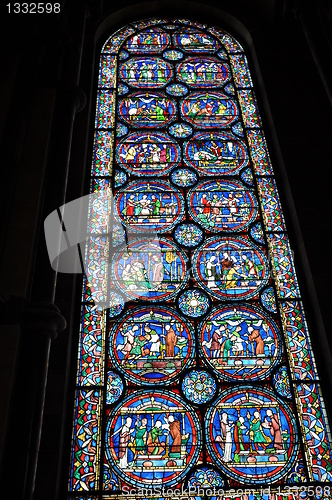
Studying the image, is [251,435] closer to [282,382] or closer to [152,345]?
[282,382]

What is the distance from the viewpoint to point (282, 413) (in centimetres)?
582

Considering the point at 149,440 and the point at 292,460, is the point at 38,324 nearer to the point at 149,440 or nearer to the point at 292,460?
the point at 149,440

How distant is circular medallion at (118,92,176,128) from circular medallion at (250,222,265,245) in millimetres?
2094

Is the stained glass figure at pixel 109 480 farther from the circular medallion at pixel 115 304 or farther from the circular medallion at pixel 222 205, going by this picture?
the circular medallion at pixel 222 205

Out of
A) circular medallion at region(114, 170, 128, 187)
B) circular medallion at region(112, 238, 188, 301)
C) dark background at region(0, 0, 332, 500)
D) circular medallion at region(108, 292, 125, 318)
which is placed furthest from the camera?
circular medallion at region(114, 170, 128, 187)

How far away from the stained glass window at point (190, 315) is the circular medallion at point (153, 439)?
0.04ft

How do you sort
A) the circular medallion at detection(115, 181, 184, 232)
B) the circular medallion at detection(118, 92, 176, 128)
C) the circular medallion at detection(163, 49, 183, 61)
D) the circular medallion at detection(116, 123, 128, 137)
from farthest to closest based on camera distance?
the circular medallion at detection(163, 49, 183, 61)
the circular medallion at detection(118, 92, 176, 128)
the circular medallion at detection(116, 123, 128, 137)
the circular medallion at detection(115, 181, 184, 232)

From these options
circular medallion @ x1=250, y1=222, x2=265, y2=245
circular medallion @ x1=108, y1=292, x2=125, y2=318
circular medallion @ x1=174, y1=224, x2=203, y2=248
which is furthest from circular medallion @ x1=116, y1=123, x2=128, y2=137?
circular medallion @ x1=108, y1=292, x2=125, y2=318

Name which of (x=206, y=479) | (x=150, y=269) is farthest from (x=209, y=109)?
(x=206, y=479)

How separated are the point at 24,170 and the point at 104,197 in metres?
1.37

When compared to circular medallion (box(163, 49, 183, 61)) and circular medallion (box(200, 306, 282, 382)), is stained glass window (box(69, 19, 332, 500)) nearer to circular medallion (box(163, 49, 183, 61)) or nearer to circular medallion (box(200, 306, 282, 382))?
circular medallion (box(200, 306, 282, 382))

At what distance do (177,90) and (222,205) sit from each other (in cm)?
232

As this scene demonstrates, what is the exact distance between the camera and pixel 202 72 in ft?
30.9

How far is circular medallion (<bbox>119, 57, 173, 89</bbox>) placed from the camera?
9.18 metres
